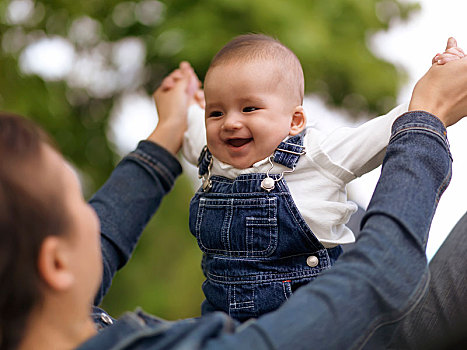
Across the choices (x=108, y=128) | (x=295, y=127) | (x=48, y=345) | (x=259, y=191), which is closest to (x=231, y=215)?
(x=259, y=191)

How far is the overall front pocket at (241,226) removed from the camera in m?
1.33

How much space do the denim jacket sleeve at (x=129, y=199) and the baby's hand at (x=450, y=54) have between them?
0.82 meters

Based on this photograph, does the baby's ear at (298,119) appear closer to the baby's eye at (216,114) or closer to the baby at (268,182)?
the baby at (268,182)

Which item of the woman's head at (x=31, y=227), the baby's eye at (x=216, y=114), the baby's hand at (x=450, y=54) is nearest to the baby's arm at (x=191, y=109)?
the baby's eye at (x=216, y=114)

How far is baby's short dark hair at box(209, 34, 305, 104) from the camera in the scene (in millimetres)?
1428

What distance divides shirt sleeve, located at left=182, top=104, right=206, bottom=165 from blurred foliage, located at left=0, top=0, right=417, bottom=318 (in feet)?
6.41

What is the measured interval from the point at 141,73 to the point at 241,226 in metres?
3.19

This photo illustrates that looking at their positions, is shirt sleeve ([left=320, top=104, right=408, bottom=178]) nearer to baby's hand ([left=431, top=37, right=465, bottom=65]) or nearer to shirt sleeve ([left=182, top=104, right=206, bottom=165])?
baby's hand ([left=431, top=37, right=465, bottom=65])

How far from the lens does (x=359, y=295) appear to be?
0.90 m

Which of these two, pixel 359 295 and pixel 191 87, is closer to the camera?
pixel 359 295

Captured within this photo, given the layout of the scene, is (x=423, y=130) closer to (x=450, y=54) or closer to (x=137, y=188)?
(x=450, y=54)

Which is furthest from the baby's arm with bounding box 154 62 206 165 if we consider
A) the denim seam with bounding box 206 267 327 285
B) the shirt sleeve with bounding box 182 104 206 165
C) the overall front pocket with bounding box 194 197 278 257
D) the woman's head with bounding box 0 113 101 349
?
the woman's head with bounding box 0 113 101 349

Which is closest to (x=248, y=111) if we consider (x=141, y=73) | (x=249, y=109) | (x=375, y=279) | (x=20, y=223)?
(x=249, y=109)

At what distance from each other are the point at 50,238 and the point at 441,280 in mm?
758
